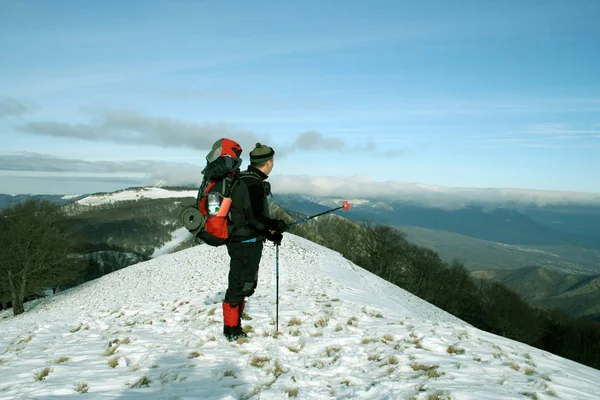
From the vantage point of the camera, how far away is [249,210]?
24.1 ft

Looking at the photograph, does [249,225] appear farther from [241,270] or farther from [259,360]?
[259,360]

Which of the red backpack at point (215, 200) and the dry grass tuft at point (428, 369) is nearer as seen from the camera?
the dry grass tuft at point (428, 369)

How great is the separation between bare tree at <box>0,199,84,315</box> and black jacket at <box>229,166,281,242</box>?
39.4 meters

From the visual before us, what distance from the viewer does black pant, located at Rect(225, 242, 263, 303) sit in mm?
7566

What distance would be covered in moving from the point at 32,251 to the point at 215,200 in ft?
134

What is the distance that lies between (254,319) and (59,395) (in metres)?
5.10

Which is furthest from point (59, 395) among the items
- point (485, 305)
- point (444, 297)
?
point (485, 305)

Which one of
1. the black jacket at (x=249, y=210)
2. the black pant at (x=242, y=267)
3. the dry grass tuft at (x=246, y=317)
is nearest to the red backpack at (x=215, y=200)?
the black jacket at (x=249, y=210)

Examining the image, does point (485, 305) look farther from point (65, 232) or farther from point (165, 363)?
point (165, 363)

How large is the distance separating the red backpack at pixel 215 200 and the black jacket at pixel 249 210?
0.58 ft

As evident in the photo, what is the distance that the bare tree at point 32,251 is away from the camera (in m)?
36.2

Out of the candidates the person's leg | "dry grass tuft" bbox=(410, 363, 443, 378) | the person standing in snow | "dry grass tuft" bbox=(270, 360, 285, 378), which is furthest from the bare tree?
"dry grass tuft" bbox=(410, 363, 443, 378)

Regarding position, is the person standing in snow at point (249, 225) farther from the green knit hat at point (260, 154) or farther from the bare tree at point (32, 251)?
the bare tree at point (32, 251)

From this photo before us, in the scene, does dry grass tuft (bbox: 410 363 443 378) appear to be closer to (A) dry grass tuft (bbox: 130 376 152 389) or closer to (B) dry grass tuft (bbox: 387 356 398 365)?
(B) dry grass tuft (bbox: 387 356 398 365)
